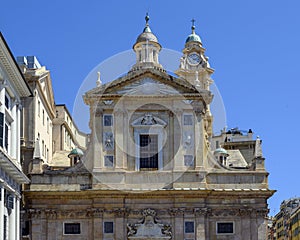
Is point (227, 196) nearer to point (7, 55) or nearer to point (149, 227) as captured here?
point (149, 227)

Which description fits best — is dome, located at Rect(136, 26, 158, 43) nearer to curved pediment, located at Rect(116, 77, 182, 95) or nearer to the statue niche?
curved pediment, located at Rect(116, 77, 182, 95)

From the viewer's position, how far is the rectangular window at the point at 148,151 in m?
48.2

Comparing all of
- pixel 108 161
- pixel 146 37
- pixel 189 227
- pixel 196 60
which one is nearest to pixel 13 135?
pixel 108 161

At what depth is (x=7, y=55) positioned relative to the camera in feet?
113

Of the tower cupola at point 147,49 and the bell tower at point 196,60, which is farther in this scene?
the bell tower at point 196,60

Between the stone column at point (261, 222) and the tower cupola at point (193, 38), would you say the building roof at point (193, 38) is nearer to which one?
the tower cupola at point (193, 38)

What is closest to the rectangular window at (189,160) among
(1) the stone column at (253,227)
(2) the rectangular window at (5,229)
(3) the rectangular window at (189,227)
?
(3) the rectangular window at (189,227)

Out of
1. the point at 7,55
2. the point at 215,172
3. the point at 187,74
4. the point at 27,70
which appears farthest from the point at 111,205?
the point at 187,74

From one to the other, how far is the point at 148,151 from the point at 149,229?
5.35 metres

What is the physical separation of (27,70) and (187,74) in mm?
24284

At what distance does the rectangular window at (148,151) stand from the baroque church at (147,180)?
0.07m

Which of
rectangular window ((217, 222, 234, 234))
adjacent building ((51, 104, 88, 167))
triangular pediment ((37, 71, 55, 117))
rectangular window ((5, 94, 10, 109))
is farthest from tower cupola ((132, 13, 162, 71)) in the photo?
rectangular window ((5, 94, 10, 109))

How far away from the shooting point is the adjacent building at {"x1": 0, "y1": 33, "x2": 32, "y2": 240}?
3428 centimetres

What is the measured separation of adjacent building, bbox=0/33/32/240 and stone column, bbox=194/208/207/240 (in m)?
12.5
